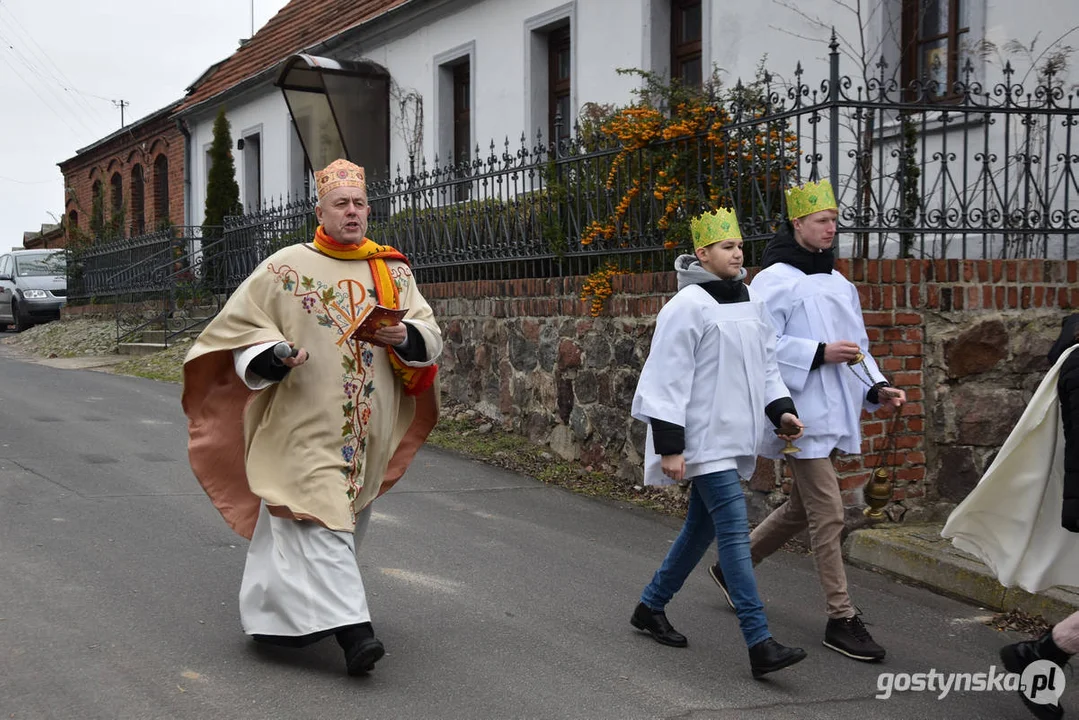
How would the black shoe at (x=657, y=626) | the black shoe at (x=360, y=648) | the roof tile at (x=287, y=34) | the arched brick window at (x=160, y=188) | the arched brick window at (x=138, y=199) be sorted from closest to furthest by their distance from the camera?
the black shoe at (x=360, y=648)
the black shoe at (x=657, y=626)
the roof tile at (x=287, y=34)
the arched brick window at (x=160, y=188)
the arched brick window at (x=138, y=199)

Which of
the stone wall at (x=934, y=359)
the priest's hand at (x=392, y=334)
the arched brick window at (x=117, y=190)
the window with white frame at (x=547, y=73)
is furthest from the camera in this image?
the arched brick window at (x=117, y=190)

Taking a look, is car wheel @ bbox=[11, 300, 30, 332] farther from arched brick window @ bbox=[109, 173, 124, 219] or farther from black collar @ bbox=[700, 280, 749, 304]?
black collar @ bbox=[700, 280, 749, 304]

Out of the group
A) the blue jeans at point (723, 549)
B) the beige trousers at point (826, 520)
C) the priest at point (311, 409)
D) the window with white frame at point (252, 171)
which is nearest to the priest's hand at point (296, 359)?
the priest at point (311, 409)

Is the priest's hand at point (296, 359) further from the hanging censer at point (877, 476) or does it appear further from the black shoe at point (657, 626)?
the hanging censer at point (877, 476)

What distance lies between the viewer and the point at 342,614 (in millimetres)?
4520

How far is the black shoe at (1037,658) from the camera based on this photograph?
13.5 ft

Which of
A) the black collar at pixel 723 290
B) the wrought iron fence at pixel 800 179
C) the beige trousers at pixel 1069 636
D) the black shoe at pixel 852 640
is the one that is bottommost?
the black shoe at pixel 852 640

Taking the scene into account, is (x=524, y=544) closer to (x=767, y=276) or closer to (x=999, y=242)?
(x=767, y=276)

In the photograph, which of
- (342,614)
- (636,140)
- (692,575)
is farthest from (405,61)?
(342,614)

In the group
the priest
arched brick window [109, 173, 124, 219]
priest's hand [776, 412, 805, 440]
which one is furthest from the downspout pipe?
priest's hand [776, 412, 805, 440]

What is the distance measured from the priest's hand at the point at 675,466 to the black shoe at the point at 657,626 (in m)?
0.79

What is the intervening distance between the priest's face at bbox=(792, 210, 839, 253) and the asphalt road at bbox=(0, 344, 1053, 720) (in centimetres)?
176

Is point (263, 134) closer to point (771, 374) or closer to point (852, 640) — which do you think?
point (771, 374)

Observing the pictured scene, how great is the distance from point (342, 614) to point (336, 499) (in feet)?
1.48
